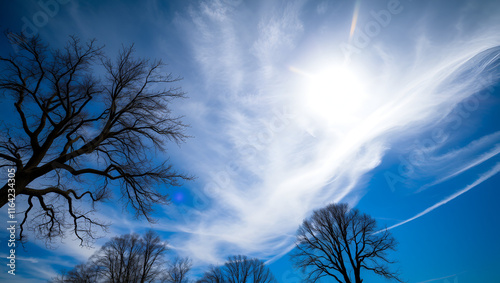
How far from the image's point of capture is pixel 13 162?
18.0 feet

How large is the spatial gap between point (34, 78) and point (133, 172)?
4538mm

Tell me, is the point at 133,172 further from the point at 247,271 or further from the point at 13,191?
the point at 247,271

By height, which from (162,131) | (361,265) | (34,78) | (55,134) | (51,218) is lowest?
(361,265)

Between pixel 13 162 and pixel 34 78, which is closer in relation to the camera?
pixel 13 162

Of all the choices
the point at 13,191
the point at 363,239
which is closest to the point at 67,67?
the point at 13,191

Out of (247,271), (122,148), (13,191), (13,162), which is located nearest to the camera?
(13,191)

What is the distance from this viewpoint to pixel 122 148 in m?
7.33

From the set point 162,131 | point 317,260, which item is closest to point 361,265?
point 317,260

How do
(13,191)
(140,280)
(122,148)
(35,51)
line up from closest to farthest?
(13,191), (35,51), (122,148), (140,280)

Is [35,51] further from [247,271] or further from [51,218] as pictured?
[247,271]

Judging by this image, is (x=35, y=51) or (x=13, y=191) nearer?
(x=13, y=191)

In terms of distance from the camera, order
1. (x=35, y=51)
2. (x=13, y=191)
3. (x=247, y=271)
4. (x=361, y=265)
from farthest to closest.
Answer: (x=247, y=271) < (x=361, y=265) < (x=35, y=51) < (x=13, y=191)

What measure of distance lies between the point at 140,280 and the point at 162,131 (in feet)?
85.1

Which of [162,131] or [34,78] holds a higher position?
[34,78]
